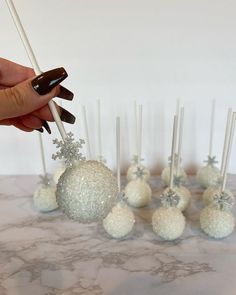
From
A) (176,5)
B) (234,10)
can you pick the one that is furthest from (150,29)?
(234,10)

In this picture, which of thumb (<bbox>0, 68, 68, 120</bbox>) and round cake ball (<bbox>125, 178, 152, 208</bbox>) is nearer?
thumb (<bbox>0, 68, 68, 120</bbox>)

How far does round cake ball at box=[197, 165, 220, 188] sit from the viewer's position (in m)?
0.86

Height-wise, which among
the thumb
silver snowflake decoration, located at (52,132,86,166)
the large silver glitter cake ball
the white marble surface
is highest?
the thumb

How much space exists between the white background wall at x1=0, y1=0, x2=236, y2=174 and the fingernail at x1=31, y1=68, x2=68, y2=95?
1.67 ft

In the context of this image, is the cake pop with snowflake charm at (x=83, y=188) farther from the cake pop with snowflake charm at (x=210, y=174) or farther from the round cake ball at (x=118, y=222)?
the cake pop with snowflake charm at (x=210, y=174)

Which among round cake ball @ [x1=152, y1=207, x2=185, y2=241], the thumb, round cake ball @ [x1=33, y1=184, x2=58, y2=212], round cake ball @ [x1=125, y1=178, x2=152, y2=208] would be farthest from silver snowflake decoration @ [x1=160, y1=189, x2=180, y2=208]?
the thumb

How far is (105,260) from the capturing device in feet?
2.02

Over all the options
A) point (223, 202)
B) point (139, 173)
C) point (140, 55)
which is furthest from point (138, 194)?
point (140, 55)

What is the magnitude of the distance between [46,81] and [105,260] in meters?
0.35

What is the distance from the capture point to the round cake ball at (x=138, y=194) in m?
0.79

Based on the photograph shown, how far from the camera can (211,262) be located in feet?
1.99

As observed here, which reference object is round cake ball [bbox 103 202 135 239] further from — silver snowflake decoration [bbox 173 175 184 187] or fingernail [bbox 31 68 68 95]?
fingernail [bbox 31 68 68 95]

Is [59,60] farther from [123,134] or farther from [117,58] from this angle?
[123,134]

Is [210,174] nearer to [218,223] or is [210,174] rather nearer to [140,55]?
[218,223]
